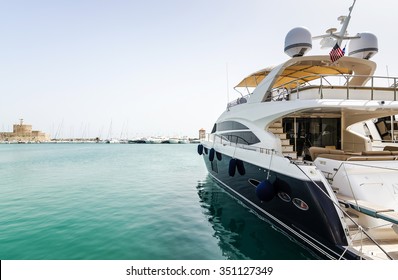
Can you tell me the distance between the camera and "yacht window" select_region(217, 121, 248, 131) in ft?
35.0

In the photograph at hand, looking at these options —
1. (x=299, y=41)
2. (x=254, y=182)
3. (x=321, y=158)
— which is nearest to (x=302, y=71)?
(x=299, y=41)

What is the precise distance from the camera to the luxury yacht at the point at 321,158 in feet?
16.9

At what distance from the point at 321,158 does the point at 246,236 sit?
3146 mm

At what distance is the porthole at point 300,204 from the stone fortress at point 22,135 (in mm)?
155347

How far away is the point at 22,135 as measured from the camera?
132m

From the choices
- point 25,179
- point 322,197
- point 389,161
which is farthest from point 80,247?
point 25,179

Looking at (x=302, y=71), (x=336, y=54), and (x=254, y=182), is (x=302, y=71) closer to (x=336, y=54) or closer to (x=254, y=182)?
(x=336, y=54)

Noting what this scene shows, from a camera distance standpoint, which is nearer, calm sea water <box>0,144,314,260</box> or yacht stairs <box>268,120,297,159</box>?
calm sea water <box>0,144,314,260</box>

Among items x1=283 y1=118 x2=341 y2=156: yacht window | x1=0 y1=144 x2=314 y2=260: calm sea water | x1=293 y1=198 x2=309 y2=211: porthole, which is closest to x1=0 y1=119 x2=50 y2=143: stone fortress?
x1=0 y1=144 x2=314 y2=260: calm sea water

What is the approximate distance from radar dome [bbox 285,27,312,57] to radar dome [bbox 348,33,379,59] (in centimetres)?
274

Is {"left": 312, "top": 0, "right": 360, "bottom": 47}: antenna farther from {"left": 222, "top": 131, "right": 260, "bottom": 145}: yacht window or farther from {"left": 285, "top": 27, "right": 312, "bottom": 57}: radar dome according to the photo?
{"left": 222, "top": 131, "right": 260, "bottom": 145}: yacht window

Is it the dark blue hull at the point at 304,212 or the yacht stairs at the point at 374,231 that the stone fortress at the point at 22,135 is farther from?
the yacht stairs at the point at 374,231

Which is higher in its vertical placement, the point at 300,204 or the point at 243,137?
the point at 243,137

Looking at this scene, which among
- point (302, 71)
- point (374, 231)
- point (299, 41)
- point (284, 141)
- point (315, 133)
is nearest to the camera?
point (374, 231)
